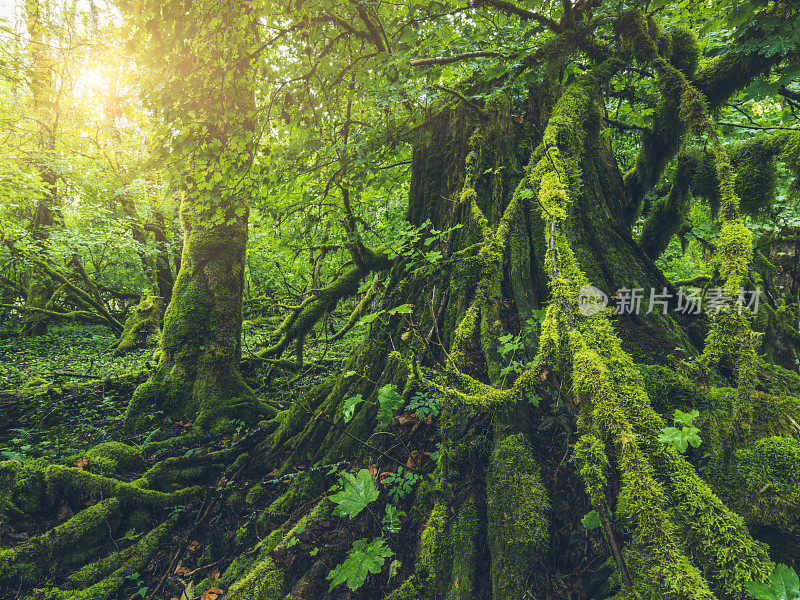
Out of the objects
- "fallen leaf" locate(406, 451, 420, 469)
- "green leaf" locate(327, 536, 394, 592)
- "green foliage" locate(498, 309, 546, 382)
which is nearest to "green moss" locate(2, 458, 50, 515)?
"green leaf" locate(327, 536, 394, 592)

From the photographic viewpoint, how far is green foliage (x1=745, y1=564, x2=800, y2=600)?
987 mm

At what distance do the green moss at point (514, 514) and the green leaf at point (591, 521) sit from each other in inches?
6.4

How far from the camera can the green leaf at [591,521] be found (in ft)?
5.34

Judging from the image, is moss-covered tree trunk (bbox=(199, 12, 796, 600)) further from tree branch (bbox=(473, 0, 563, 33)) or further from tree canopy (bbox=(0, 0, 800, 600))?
tree branch (bbox=(473, 0, 563, 33))

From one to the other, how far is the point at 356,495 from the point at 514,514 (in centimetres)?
83

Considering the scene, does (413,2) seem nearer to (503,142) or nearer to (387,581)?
(503,142)

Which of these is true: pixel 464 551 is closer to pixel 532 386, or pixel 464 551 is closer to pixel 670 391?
pixel 532 386

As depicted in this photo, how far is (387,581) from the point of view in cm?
196

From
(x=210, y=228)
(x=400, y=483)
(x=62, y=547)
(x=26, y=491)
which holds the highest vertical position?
(x=210, y=228)

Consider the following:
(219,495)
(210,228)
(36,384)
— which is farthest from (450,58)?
(36,384)

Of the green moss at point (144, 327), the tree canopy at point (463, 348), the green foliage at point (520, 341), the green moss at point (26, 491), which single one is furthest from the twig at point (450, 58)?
the green moss at point (144, 327)

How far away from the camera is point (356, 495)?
197 cm

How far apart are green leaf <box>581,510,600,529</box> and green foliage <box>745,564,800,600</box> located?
1.97 feet

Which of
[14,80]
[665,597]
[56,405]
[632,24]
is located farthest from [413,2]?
[14,80]
